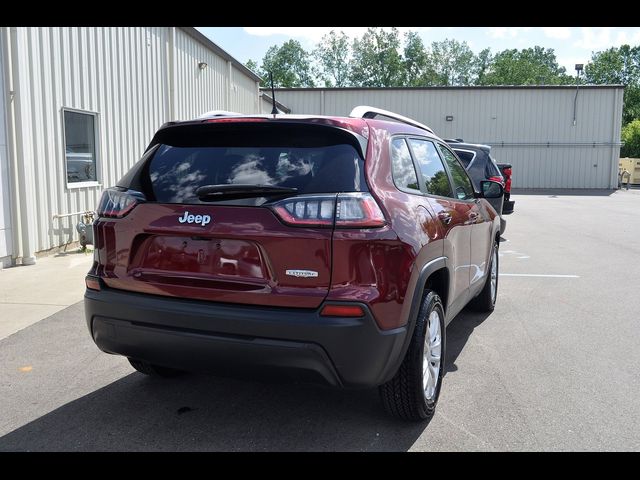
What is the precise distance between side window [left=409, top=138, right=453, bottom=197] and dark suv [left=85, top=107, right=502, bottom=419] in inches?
16.6

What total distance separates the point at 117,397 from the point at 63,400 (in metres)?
0.35

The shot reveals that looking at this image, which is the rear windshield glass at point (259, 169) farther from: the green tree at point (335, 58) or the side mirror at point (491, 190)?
the green tree at point (335, 58)

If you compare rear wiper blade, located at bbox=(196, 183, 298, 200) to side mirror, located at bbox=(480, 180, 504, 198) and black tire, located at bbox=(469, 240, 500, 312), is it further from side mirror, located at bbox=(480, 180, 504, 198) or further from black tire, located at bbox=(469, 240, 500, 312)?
black tire, located at bbox=(469, 240, 500, 312)

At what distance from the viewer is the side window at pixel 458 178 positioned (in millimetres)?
4762

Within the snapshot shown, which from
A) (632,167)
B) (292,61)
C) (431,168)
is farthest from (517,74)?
(431,168)

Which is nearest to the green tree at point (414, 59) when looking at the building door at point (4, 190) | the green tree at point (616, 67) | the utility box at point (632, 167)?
the green tree at point (616, 67)

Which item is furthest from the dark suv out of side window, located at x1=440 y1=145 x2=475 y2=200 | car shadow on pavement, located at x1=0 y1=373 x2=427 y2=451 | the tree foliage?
the tree foliage

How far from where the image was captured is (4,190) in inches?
310

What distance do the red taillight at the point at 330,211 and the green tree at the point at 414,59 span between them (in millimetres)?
76771

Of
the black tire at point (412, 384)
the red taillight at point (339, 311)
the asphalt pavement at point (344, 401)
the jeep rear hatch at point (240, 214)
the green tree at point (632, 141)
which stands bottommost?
the asphalt pavement at point (344, 401)

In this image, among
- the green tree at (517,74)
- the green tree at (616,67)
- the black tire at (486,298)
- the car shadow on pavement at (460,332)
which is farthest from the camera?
the green tree at (517,74)

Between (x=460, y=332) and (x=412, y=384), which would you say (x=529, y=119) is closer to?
(x=460, y=332)

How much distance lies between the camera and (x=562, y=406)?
3787mm
